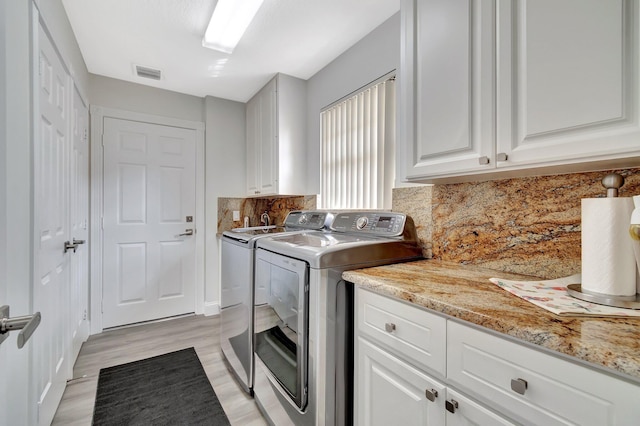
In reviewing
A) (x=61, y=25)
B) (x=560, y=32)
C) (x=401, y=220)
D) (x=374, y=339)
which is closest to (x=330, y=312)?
(x=374, y=339)

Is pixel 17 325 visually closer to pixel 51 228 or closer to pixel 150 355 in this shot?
pixel 51 228

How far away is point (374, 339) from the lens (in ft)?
3.59

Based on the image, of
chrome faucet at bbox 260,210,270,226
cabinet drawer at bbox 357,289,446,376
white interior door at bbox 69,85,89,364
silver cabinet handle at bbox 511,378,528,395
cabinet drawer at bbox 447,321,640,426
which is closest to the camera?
cabinet drawer at bbox 447,321,640,426

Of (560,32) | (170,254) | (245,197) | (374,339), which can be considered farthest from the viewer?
(245,197)

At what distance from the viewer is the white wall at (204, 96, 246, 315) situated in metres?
3.21

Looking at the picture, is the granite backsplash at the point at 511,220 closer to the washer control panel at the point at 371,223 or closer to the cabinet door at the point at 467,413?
the washer control panel at the point at 371,223

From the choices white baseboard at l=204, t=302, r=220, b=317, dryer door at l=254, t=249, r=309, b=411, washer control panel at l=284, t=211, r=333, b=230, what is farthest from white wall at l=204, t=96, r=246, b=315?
dryer door at l=254, t=249, r=309, b=411

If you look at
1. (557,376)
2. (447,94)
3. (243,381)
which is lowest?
(243,381)

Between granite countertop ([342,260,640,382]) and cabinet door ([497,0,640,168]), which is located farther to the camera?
cabinet door ([497,0,640,168])

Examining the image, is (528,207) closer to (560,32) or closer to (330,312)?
(560,32)

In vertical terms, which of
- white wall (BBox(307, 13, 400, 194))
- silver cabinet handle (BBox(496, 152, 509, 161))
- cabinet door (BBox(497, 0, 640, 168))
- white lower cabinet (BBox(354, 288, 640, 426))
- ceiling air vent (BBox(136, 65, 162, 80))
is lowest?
white lower cabinet (BBox(354, 288, 640, 426))

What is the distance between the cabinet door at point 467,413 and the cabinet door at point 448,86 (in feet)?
2.52

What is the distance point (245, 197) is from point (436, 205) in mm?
2425

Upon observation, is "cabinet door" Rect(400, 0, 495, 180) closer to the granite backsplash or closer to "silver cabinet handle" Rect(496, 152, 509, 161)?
"silver cabinet handle" Rect(496, 152, 509, 161)
